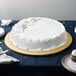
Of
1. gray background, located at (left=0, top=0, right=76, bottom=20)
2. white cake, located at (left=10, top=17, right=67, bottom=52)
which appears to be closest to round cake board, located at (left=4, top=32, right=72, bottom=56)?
white cake, located at (left=10, top=17, right=67, bottom=52)

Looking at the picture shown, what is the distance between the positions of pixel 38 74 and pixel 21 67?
0.28ft

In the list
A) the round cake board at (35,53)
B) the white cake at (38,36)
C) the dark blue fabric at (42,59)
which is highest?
the white cake at (38,36)

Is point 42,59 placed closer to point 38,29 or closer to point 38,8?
point 38,29

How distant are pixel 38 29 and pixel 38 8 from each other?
20.8 inches

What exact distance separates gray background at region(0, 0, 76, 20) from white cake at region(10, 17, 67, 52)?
1.48 feet

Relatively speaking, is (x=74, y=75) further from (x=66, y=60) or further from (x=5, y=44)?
(x=5, y=44)

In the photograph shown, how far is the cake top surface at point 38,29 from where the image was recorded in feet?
3.39

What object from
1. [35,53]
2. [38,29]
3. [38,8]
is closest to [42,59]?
[35,53]

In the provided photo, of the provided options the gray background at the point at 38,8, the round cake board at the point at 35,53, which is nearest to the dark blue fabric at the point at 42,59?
the round cake board at the point at 35,53

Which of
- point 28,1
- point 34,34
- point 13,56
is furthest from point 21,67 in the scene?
point 28,1

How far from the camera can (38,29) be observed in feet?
3.55

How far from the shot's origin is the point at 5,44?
3.59 ft

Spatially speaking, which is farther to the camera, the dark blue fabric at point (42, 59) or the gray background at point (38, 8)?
the gray background at point (38, 8)

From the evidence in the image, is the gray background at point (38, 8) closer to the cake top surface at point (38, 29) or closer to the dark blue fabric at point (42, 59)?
the cake top surface at point (38, 29)
